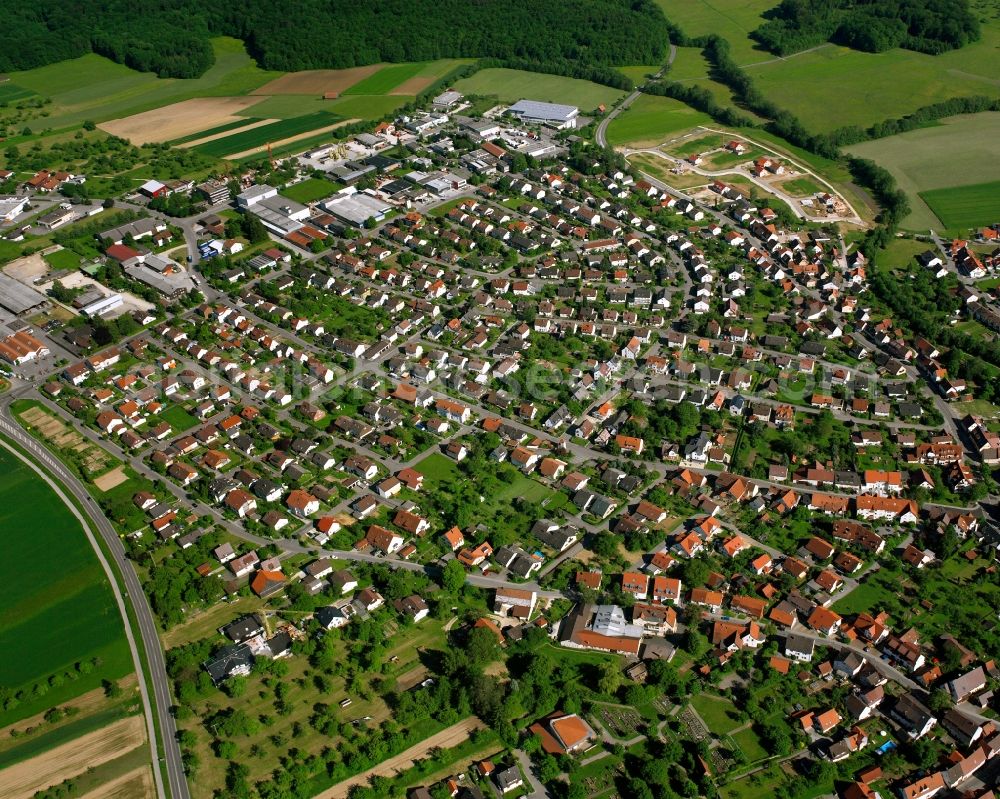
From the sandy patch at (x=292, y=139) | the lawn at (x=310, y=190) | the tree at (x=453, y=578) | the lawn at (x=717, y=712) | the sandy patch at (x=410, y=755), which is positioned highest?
the sandy patch at (x=292, y=139)

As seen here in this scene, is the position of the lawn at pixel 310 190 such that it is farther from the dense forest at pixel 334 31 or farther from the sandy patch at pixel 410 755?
the sandy patch at pixel 410 755

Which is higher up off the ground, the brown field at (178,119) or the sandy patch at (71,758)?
the brown field at (178,119)

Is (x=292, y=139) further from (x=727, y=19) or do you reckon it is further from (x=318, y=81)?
(x=727, y=19)

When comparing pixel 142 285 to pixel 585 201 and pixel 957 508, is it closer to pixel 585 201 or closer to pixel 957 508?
pixel 585 201

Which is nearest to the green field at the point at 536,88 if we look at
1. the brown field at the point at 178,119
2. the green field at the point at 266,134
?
the green field at the point at 266,134

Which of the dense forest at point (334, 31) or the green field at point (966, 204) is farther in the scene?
the dense forest at point (334, 31)

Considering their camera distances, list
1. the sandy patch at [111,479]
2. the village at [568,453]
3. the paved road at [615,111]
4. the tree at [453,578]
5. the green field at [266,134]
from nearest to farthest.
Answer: the village at [568,453] < the tree at [453,578] < the sandy patch at [111,479] < the green field at [266,134] < the paved road at [615,111]

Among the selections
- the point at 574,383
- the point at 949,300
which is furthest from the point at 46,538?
the point at 949,300
